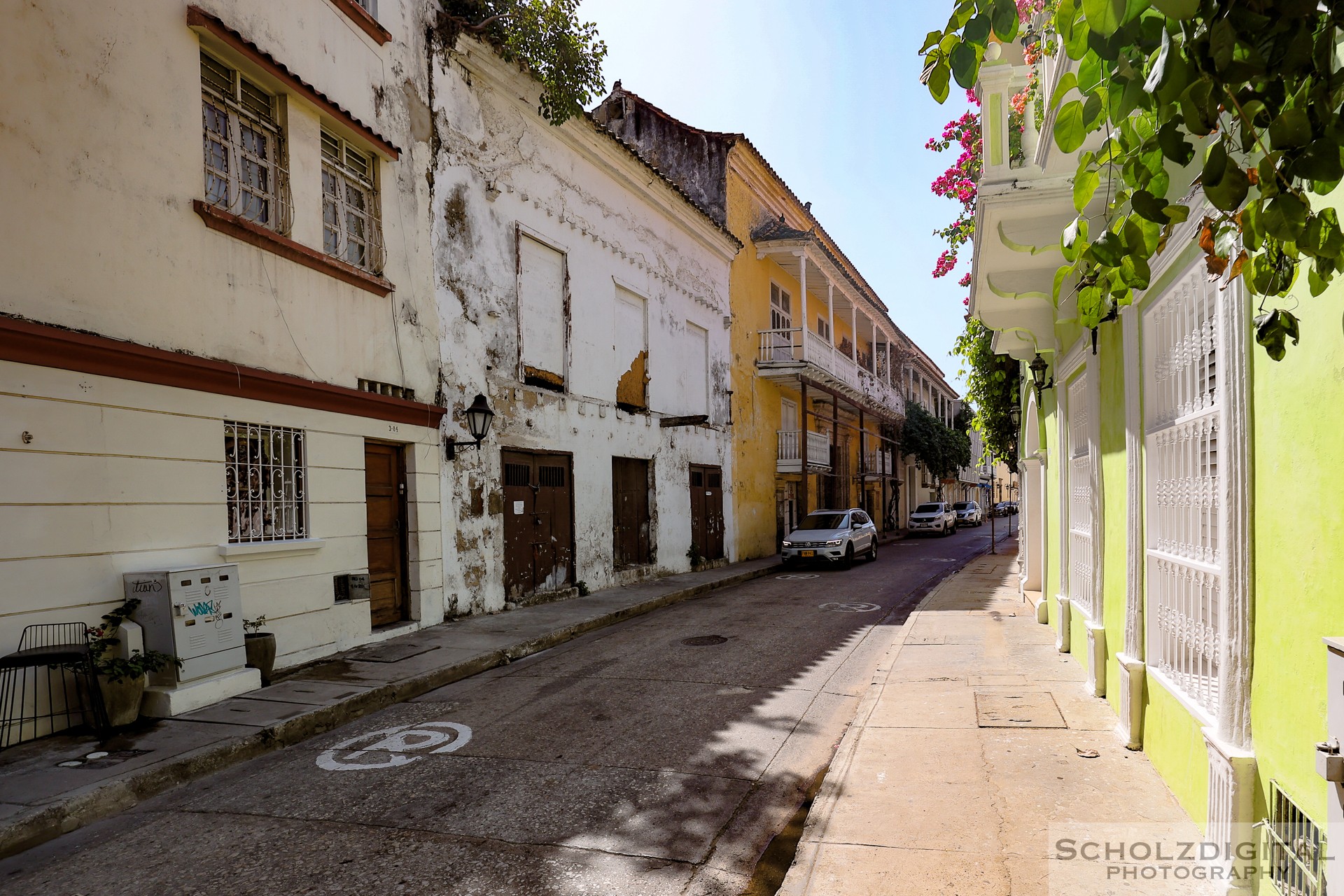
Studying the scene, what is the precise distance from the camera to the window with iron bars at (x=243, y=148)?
Answer: 25.6ft

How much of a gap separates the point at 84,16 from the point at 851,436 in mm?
30800

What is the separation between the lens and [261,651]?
7.43 metres

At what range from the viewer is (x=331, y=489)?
8.94 meters

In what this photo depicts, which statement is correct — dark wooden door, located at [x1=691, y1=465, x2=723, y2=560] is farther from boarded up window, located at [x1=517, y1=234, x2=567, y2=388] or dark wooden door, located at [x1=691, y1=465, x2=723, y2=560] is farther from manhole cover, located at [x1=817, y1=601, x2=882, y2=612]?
boarded up window, located at [x1=517, y1=234, x2=567, y2=388]

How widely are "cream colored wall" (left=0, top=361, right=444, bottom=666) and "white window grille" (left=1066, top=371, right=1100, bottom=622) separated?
7.43m

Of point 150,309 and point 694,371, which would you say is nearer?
point 150,309

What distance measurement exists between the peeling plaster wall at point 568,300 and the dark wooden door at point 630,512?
25 cm

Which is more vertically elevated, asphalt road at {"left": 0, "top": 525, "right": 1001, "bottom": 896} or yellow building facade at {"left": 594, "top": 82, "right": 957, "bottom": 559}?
yellow building facade at {"left": 594, "top": 82, "right": 957, "bottom": 559}

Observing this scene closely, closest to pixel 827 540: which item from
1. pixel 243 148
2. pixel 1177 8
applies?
pixel 243 148

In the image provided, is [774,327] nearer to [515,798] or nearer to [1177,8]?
[515,798]

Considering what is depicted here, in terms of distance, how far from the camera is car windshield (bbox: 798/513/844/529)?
20.4m

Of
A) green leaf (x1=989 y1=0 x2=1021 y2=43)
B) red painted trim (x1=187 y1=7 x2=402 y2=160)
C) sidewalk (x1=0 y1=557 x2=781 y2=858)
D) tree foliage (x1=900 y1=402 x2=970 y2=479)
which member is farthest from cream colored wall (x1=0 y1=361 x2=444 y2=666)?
tree foliage (x1=900 y1=402 x2=970 y2=479)

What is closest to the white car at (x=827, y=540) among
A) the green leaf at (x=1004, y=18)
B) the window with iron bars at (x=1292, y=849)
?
the window with iron bars at (x=1292, y=849)

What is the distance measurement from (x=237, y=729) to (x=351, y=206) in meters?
6.33
